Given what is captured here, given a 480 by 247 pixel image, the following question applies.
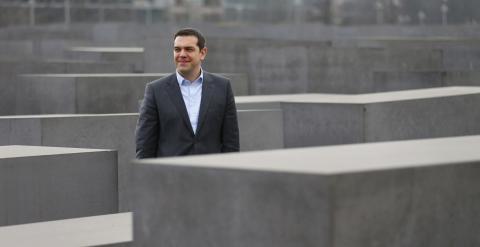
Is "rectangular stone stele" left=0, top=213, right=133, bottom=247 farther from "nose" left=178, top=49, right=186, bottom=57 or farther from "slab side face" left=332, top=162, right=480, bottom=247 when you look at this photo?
"slab side face" left=332, top=162, right=480, bottom=247

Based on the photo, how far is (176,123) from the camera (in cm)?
707

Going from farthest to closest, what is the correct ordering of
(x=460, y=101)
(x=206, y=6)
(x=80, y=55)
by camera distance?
(x=206, y=6) → (x=80, y=55) → (x=460, y=101)

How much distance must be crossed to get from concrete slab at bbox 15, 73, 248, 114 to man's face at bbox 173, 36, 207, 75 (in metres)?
7.02

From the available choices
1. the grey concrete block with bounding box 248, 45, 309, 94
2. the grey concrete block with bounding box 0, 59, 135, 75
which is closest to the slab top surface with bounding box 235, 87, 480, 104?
the grey concrete block with bounding box 0, 59, 135, 75

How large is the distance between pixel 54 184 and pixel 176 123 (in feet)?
5.68

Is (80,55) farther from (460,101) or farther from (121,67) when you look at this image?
(460,101)

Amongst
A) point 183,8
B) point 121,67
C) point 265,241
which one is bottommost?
point 265,241

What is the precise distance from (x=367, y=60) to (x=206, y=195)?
643 inches

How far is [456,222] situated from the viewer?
5.45 m

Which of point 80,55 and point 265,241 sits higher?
point 80,55

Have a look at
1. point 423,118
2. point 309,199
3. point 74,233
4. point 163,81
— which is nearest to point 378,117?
point 423,118

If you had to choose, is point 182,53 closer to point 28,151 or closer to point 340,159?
point 340,159

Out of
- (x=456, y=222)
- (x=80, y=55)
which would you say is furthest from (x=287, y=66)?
(x=456, y=222)

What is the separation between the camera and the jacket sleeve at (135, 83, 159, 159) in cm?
698
